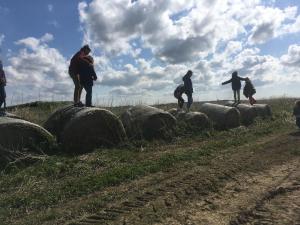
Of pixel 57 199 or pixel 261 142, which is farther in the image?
pixel 261 142

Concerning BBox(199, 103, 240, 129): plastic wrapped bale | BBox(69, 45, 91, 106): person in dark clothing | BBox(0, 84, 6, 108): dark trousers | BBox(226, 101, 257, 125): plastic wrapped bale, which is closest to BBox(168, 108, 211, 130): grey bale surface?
BBox(199, 103, 240, 129): plastic wrapped bale

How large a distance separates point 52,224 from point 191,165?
382cm

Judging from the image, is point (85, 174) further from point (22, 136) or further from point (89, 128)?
point (89, 128)

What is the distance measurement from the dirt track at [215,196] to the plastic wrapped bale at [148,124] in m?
3.42

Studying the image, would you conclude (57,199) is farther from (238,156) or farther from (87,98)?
(87,98)

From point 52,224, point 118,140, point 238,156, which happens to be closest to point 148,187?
point 52,224

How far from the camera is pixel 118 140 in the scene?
11.5 m

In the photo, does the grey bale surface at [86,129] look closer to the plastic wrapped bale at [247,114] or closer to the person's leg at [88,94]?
the person's leg at [88,94]

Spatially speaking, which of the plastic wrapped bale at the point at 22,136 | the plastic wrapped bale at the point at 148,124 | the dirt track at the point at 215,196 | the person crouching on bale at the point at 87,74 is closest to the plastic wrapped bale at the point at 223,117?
the plastic wrapped bale at the point at 148,124

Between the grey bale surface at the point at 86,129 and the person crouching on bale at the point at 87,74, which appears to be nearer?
the grey bale surface at the point at 86,129

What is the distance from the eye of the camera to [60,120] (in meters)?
11.6

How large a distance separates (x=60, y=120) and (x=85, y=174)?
3.36m

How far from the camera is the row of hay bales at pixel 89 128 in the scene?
9931mm

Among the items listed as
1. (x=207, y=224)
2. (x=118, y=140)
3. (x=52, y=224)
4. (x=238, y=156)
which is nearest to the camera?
(x=207, y=224)
